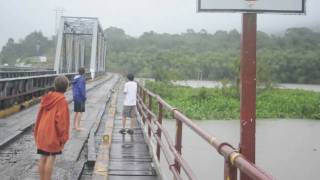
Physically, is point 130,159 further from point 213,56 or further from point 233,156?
point 213,56

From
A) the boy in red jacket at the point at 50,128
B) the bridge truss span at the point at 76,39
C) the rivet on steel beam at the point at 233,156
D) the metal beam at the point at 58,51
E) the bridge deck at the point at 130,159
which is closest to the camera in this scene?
the rivet on steel beam at the point at 233,156

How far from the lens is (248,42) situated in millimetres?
3422

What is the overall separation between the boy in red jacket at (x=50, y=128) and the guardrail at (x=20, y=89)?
A: 7.82m

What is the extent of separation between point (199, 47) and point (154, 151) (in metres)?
105

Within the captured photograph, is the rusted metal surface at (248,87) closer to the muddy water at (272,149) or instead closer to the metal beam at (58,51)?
the muddy water at (272,149)

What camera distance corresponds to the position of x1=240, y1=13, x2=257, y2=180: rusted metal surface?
3363 mm

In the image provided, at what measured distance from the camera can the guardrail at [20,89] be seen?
1293 cm

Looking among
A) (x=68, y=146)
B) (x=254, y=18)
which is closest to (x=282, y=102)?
(x=68, y=146)

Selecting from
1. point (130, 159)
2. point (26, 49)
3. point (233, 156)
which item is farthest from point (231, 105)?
point (26, 49)

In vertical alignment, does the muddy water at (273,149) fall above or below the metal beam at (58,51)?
below

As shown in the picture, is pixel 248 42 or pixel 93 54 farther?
pixel 93 54

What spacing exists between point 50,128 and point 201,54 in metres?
94.7

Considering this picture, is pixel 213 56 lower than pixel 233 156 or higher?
higher

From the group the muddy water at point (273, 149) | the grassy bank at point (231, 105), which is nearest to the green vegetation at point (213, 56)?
the grassy bank at point (231, 105)
